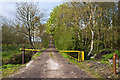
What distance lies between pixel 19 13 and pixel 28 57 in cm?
466

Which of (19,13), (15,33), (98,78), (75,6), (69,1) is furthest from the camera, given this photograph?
(75,6)

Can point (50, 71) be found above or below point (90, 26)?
below

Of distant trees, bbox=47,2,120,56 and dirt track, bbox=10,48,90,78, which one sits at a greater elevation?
distant trees, bbox=47,2,120,56

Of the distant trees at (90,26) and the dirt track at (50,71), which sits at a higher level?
the distant trees at (90,26)

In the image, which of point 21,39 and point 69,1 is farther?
point 69,1

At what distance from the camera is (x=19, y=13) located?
12.5ft

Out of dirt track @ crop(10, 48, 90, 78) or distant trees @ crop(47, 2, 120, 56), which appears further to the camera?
distant trees @ crop(47, 2, 120, 56)

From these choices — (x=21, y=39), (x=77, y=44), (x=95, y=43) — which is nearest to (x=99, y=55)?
(x=95, y=43)

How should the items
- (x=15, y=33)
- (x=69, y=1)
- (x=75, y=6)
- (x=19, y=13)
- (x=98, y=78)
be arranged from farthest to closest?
1. (x=75, y=6)
2. (x=69, y=1)
3. (x=19, y=13)
4. (x=15, y=33)
5. (x=98, y=78)

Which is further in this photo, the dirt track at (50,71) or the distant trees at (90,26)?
the distant trees at (90,26)

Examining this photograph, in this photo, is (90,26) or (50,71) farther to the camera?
(90,26)

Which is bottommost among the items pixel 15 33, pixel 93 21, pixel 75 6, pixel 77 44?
pixel 77 44

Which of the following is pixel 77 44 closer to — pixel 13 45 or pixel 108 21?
pixel 108 21

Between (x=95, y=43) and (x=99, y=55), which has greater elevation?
(x=95, y=43)
